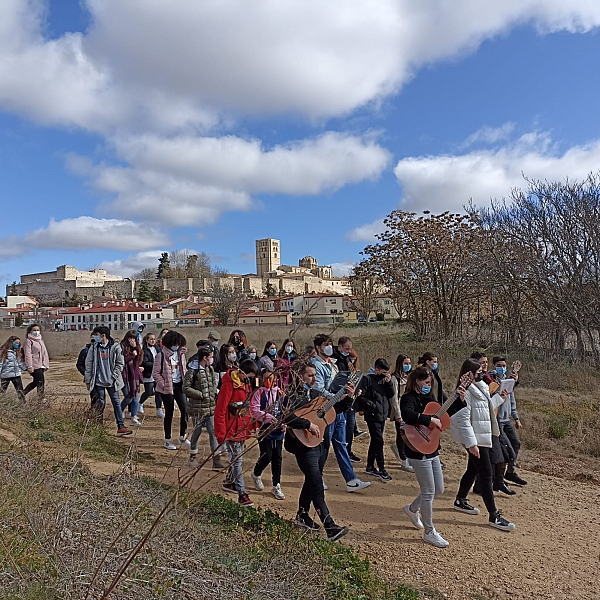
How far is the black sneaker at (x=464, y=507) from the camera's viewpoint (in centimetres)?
604

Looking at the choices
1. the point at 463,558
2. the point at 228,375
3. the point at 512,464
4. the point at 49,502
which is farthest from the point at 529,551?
the point at 49,502

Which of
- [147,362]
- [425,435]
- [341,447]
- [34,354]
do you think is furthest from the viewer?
[147,362]

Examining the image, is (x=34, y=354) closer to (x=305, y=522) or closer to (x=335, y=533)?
(x=305, y=522)

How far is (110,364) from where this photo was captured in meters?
9.07

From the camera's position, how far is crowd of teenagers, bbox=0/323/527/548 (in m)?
5.17

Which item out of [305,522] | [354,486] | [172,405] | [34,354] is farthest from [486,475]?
[34,354]

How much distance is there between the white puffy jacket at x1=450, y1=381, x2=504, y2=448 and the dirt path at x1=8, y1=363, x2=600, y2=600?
0.98 m

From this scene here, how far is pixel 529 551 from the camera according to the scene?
521cm

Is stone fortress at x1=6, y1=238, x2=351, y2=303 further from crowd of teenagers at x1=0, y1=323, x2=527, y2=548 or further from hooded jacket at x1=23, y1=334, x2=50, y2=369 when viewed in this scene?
crowd of teenagers at x1=0, y1=323, x2=527, y2=548

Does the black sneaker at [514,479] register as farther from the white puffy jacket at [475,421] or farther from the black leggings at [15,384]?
the black leggings at [15,384]

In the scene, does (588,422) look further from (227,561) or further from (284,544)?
(227,561)

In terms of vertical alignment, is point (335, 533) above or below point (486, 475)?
below

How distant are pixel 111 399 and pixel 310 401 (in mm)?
6353

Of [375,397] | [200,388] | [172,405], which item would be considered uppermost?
[200,388]
